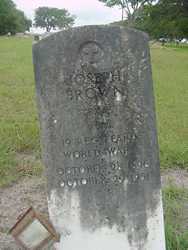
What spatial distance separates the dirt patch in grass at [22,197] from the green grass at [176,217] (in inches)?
8.7

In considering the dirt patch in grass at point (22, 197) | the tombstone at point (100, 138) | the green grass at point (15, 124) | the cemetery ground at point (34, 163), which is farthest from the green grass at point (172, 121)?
the tombstone at point (100, 138)

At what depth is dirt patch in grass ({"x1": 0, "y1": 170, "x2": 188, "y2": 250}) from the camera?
337cm

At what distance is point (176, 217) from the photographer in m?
3.50

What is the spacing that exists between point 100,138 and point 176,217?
1.35 m

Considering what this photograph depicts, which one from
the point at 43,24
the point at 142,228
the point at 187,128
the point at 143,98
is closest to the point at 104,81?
the point at 143,98

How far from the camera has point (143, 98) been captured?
2.53 m

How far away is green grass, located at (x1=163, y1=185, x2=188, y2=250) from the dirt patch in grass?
220mm

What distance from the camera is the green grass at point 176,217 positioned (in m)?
3.02

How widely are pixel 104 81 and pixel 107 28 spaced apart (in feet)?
1.04

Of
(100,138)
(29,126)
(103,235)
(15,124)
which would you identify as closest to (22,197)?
(103,235)

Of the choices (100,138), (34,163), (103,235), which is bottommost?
(34,163)

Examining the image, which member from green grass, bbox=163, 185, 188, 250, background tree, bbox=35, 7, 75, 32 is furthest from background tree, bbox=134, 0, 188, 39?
background tree, bbox=35, 7, 75, 32

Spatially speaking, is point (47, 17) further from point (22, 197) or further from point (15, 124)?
point (22, 197)

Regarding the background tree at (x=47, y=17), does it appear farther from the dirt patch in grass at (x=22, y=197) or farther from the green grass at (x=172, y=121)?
the dirt patch in grass at (x=22, y=197)
